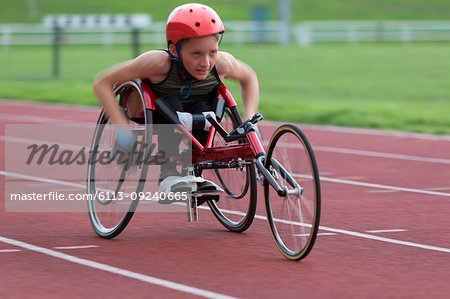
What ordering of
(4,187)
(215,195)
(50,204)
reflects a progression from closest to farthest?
(215,195), (50,204), (4,187)

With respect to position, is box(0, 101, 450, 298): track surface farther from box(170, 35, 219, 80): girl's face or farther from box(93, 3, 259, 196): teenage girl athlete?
box(170, 35, 219, 80): girl's face

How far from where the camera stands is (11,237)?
7.11 metres

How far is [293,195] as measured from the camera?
20.0 feet

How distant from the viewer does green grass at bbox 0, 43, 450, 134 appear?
683 inches

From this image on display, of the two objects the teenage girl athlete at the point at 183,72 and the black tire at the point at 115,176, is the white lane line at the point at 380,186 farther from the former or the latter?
the black tire at the point at 115,176

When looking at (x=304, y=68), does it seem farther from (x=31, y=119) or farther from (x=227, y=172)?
(x=227, y=172)

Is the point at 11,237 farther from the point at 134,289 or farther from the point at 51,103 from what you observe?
the point at 51,103

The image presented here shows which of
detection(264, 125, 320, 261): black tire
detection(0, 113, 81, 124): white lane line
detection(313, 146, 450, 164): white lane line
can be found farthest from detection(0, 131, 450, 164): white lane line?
detection(264, 125, 320, 261): black tire

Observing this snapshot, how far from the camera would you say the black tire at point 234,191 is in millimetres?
7090

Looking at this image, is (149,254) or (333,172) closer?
(149,254)

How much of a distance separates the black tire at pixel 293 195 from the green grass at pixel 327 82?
9.31 m

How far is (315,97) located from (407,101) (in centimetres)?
230

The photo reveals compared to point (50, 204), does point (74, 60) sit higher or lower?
higher

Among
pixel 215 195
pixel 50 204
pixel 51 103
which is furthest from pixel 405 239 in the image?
pixel 51 103
